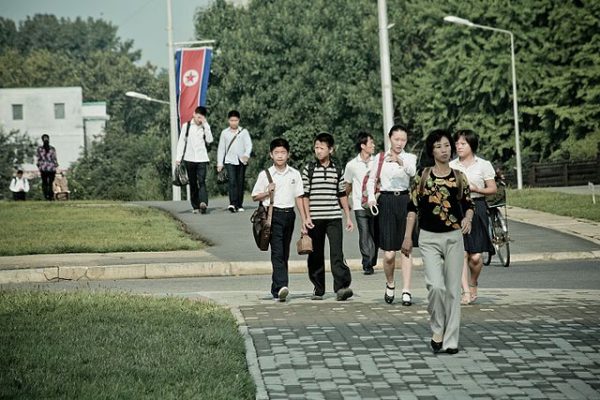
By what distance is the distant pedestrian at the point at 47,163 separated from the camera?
3834 centimetres

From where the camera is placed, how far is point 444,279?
11844mm

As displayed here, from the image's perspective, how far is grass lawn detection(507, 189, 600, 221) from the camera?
29844 millimetres

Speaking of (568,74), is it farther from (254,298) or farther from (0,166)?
(0,166)

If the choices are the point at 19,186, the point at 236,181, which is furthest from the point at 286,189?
the point at 19,186

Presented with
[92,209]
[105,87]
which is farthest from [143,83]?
[92,209]

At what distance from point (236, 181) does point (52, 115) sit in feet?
364

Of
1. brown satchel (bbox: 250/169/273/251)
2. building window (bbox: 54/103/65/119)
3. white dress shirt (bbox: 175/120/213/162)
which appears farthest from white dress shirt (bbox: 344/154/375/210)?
building window (bbox: 54/103/65/119)

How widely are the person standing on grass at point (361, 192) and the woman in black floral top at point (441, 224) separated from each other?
23.0 ft

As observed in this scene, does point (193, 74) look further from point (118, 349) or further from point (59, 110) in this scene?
point (59, 110)

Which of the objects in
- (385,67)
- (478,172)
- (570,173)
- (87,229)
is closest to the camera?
(478,172)

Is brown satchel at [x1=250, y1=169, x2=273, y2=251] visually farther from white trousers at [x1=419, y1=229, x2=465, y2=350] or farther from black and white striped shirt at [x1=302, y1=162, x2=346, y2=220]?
white trousers at [x1=419, y1=229, x2=465, y2=350]

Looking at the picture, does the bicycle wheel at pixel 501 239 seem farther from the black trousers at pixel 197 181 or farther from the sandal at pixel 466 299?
the black trousers at pixel 197 181

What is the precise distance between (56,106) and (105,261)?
118230 millimetres

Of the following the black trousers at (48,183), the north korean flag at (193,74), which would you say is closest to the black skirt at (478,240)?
the black trousers at (48,183)
